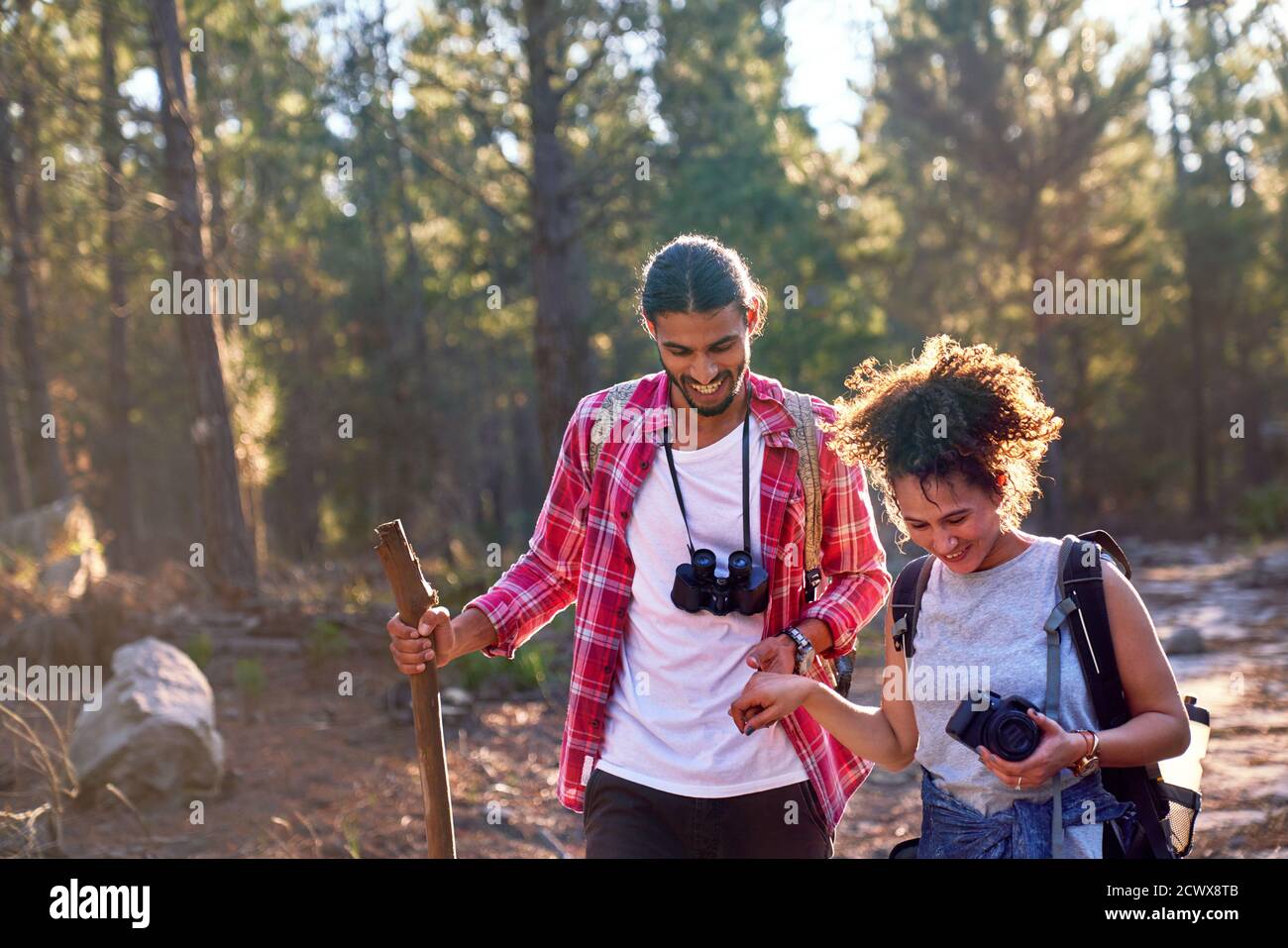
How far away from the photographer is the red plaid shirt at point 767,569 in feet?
10.3

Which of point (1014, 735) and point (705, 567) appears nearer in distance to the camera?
point (1014, 735)

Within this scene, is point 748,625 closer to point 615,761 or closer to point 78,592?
point 615,761

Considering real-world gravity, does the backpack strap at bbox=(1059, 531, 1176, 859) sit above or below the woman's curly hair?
below

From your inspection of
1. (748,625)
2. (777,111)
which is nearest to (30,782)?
(748,625)

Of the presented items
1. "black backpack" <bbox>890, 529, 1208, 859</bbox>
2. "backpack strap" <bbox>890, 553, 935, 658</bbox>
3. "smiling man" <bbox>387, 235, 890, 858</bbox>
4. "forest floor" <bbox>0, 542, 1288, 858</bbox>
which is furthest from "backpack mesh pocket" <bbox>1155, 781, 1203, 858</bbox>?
"forest floor" <bbox>0, 542, 1288, 858</bbox>

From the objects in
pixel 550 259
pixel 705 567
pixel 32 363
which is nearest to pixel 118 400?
pixel 32 363

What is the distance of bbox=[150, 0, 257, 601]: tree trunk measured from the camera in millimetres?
12031

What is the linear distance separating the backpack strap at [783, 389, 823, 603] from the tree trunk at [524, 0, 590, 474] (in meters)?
8.24

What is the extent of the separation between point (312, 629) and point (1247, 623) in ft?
29.9

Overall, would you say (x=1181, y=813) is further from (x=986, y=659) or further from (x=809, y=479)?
(x=809, y=479)

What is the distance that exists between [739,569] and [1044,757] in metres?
0.87

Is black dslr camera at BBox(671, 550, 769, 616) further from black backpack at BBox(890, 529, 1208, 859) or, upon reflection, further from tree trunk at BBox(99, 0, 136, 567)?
tree trunk at BBox(99, 0, 136, 567)

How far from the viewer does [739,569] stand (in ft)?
9.81
